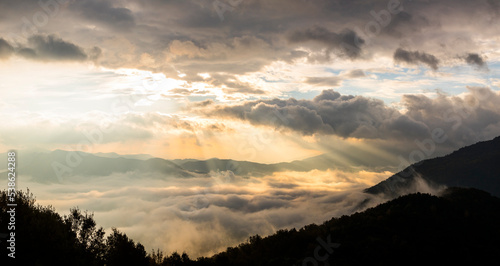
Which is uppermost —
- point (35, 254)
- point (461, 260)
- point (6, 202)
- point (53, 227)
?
point (6, 202)

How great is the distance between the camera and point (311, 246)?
92125mm

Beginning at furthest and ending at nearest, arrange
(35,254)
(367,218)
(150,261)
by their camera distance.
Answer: (367,218) → (150,261) → (35,254)

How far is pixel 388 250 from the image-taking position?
78188 millimetres

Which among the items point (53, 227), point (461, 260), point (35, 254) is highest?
point (53, 227)

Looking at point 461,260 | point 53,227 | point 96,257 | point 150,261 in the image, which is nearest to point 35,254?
point 53,227

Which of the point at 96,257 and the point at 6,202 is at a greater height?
the point at 6,202

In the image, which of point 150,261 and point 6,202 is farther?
point 150,261

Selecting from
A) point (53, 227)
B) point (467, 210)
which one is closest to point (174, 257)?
point (53, 227)

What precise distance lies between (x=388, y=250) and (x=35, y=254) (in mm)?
75718

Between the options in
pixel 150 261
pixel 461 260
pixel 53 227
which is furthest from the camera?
pixel 461 260

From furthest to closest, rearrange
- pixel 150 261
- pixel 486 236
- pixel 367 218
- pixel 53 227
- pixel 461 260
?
1. pixel 367 218
2. pixel 486 236
3. pixel 461 260
4. pixel 150 261
5. pixel 53 227

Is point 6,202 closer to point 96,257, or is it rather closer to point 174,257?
point 96,257

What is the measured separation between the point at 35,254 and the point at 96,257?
638 inches

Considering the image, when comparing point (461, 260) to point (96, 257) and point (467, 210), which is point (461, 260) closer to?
point (467, 210)
